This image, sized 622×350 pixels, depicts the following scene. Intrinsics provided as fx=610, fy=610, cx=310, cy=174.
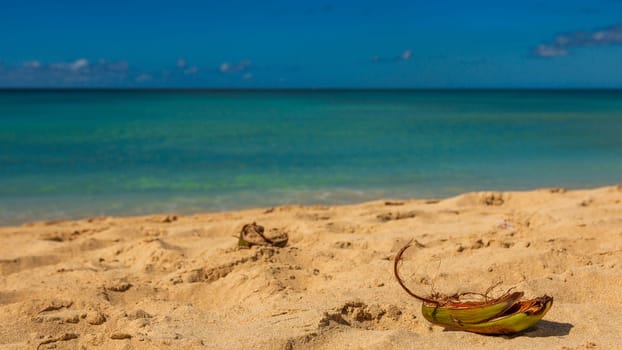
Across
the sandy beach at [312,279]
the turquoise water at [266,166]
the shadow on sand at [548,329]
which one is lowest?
the shadow on sand at [548,329]

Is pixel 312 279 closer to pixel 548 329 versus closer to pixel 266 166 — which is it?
pixel 548 329

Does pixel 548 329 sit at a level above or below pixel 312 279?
below

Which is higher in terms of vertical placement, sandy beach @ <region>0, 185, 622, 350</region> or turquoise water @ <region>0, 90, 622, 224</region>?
turquoise water @ <region>0, 90, 622, 224</region>

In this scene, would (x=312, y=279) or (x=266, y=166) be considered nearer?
(x=312, y=279)

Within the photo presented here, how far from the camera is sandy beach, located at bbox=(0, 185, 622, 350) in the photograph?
9.19ft

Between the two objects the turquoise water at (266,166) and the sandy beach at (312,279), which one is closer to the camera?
the sandy beach at (312,279)

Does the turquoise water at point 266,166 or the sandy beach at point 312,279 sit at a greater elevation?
the turquoise water at point 266,166

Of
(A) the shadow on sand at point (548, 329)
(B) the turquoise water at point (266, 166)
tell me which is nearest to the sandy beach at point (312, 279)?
(A) the shadow on sand at point (548, 329)

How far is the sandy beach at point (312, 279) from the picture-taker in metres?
2.80

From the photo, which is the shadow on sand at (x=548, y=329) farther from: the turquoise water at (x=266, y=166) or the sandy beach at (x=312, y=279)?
the turquoise water at (x=266, y=166)

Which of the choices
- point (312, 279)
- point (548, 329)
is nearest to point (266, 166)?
point (312, 279)

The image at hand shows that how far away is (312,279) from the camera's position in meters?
3.78

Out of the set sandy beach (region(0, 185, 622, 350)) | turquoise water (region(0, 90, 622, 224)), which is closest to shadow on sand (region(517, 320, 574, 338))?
sandy beach (region(0, 185, 622, 350))

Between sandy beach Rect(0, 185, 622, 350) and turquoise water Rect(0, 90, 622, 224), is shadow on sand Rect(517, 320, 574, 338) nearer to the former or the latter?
sandy beach Rect(0, 185, 622, 350)
